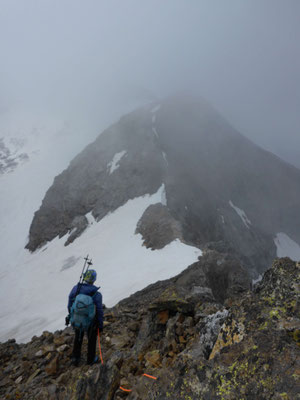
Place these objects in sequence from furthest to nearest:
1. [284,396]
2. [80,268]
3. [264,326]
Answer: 1. [80,268]
2. [264,326]
3. [284,396]

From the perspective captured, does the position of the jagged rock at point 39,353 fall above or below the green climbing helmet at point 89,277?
below

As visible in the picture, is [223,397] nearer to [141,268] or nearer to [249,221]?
[141,268]

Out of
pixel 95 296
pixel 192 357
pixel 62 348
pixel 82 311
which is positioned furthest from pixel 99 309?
pixel 192 357

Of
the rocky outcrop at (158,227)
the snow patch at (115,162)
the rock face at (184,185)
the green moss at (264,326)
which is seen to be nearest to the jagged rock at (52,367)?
the green moss at (264,326)

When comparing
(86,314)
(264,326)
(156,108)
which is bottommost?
(264,326)

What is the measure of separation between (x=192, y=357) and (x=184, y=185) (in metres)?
35.2

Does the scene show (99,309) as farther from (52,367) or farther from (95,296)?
(52,367)

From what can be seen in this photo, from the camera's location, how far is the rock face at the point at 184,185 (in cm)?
3500

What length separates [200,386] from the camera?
2.88 m

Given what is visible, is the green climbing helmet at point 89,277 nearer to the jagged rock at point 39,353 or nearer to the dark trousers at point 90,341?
the dark trousers at point 90,341

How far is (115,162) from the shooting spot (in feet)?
152

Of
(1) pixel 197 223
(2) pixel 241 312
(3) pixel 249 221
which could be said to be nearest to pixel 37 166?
(1) pixel 197 223

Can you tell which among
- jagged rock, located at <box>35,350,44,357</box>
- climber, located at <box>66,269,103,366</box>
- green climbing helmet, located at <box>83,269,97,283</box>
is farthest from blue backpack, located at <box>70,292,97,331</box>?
jagged rock, located at <box>35,350,44,357</box>

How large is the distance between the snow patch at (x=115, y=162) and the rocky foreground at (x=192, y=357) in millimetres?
37785
